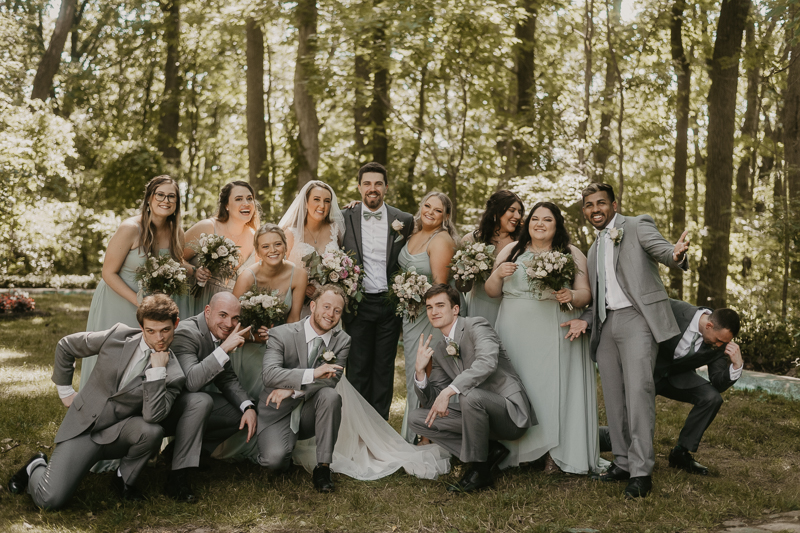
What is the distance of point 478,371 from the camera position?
17.9 feet

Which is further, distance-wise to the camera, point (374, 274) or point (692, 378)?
point (374, 274)

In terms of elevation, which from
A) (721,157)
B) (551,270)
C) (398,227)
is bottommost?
(551,270)

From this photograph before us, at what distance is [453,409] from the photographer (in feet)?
18.6

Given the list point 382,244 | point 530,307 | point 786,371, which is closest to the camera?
point 530,307

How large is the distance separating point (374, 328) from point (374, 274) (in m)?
0.55

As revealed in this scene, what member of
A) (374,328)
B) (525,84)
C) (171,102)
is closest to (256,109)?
(171,102)

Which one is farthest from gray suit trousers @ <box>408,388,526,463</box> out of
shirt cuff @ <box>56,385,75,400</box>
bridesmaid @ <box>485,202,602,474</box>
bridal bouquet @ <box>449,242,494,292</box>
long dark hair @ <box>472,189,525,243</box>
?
shirt cuff @ <box>56,385,75,400</box>

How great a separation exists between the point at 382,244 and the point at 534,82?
884cm

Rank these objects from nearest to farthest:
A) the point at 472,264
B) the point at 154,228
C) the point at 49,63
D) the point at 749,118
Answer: the point at 154,228 → the point at 472,264 → the point at 749,118 → the point at 49,63

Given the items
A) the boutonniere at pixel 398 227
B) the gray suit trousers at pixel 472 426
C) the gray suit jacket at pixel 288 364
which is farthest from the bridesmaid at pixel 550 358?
the gray suit jacket at pixel 288 364

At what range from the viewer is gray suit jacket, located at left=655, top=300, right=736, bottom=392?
564cm

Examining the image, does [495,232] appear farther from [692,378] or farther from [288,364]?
[288,364]

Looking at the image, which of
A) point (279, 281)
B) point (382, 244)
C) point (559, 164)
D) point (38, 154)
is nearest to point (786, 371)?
point (559, 164)

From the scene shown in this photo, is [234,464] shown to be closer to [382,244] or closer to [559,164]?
[382,244]
